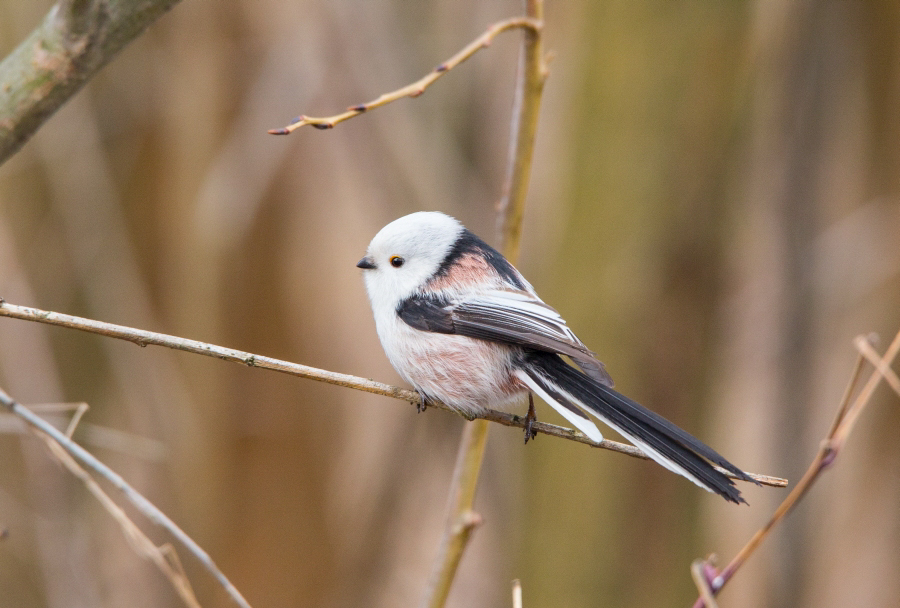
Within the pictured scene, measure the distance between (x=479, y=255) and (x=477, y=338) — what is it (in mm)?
243

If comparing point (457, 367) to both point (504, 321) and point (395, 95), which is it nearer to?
point (504, 321)

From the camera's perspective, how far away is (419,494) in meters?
3.17

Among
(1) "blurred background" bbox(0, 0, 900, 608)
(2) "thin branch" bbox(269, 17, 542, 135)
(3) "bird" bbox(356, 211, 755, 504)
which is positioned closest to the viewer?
(2) "thin branch" bbox(269, 17, 542, 135)

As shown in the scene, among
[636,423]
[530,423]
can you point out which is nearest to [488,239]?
[530,423]

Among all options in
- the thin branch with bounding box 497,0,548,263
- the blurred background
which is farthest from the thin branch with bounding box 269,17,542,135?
the blurred background

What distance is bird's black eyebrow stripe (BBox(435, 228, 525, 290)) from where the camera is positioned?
1633 millimetres

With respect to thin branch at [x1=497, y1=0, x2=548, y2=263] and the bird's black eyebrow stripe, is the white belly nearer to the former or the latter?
the bird's black eyebrow stripe

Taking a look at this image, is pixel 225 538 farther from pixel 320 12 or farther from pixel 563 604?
pixel 320 12

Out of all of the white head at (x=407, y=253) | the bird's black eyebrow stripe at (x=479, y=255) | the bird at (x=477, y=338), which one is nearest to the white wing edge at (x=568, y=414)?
the bird at (x=477, y=338)

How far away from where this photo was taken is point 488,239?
264cm

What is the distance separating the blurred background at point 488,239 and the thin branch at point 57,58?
0.83 metres

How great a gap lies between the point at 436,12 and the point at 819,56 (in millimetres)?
1487

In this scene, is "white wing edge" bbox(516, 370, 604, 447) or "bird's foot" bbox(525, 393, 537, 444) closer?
"white wing edge" bbox(516, 370, 604, 447)

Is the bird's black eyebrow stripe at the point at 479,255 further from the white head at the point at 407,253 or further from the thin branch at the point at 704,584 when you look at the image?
the thin branch at the point at 704,584
